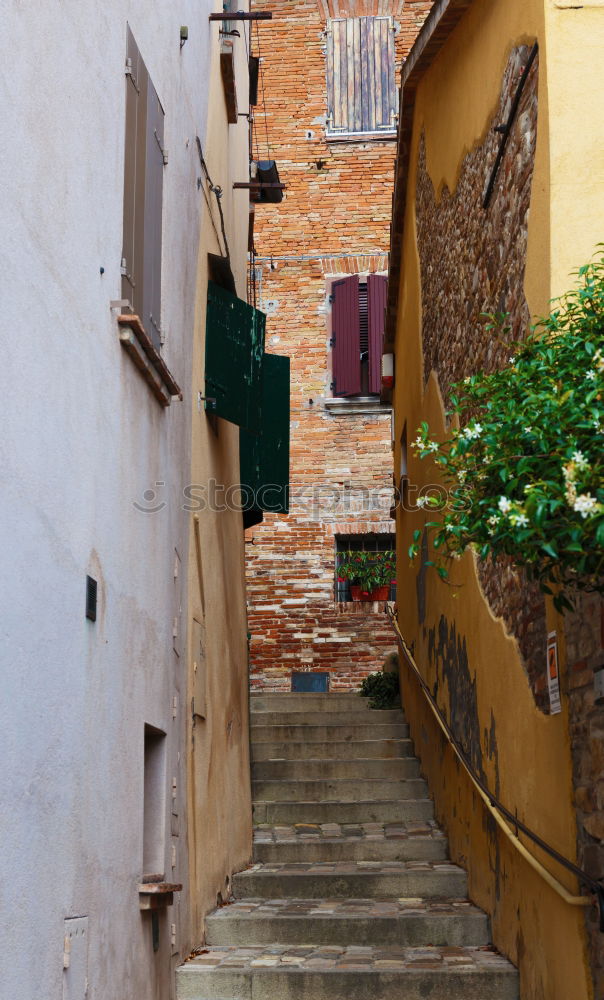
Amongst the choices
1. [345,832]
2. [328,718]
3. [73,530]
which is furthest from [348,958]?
[328,718]

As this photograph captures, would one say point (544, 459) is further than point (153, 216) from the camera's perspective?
No

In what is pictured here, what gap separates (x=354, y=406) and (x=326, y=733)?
5.40 m

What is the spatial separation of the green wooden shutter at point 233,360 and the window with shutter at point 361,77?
7.22 metres

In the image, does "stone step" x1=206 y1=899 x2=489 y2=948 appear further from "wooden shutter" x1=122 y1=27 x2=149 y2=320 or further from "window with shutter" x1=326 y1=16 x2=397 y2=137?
"window with shutter" x1=326 y1=16 x2=397 y2=137

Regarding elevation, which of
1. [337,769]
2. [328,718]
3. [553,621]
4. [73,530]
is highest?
[73,530]

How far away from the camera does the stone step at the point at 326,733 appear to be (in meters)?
9.59

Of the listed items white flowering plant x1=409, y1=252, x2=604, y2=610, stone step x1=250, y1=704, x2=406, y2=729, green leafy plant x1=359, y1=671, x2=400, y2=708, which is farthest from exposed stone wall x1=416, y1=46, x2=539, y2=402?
green leafy plant x1=359, y1=671, x2=400, y2=708

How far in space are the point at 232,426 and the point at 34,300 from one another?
558 cm

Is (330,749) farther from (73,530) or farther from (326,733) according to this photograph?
(73,530)

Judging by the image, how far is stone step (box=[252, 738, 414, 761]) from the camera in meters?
9.16

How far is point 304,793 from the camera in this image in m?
8.61

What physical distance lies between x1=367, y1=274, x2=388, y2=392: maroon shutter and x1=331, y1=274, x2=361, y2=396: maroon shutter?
0.16 m

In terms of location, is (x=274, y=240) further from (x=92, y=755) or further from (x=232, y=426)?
(x=92, y=755)

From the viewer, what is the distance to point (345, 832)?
797 cm
